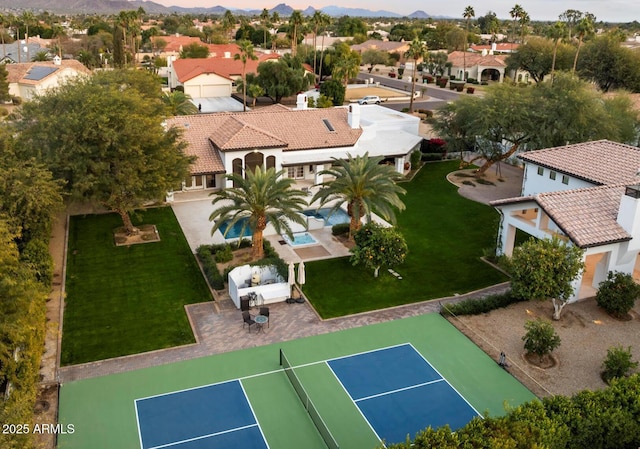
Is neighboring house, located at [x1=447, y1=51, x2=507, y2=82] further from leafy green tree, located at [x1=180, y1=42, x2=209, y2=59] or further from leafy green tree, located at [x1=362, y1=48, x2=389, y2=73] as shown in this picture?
leafy green tree, located at [x1=180, y1=42, x2=209, y2=59]

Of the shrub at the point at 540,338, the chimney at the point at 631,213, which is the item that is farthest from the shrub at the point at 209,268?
the chimney at the point at 631,213

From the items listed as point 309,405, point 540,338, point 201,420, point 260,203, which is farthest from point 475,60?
point 201,420

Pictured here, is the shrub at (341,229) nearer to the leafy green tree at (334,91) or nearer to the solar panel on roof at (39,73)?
the leafy green tree at (334,91)

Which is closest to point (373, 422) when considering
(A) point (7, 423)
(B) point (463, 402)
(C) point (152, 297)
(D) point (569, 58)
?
(B) point (463, 402)

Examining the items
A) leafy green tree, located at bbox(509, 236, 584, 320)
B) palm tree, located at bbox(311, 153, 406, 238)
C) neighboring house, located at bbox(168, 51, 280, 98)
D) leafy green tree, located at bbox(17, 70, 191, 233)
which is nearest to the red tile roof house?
leafy green tree, located at bbox(509, 236, 584, 320)

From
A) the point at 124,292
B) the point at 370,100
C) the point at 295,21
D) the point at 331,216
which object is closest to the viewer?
the point at 124,292

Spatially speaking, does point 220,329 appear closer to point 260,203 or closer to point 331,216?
point 260,203

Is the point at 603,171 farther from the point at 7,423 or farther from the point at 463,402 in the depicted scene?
the point at 7,423
